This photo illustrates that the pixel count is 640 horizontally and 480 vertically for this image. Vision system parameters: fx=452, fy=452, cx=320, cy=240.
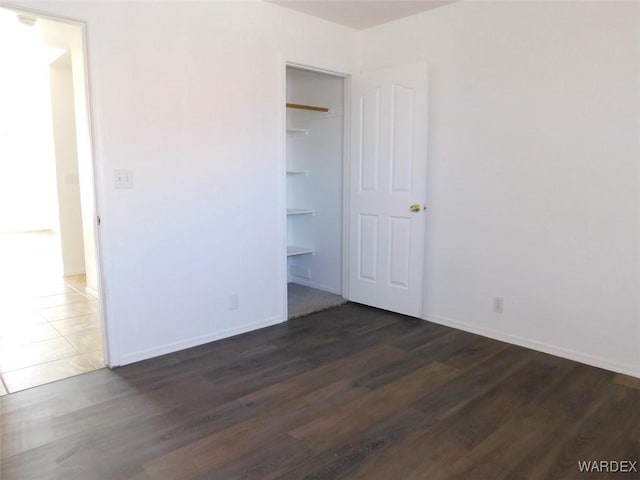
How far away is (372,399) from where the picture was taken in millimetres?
2488

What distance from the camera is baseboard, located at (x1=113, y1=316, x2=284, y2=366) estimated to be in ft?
9.74

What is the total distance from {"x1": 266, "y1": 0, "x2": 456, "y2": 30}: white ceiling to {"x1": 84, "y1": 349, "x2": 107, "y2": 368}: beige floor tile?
2.82 meters

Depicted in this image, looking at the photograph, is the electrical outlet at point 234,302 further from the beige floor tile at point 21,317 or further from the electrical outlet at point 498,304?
the electrical outlet at point 498,304

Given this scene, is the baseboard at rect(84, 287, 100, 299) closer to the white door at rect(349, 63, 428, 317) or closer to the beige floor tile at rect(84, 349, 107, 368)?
the beige floor tile at rect(84, 349, 107, 368)

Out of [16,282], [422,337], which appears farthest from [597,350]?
[16,282]

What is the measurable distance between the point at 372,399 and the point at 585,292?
1584mm

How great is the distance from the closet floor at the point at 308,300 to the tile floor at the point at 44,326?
5.23 ft

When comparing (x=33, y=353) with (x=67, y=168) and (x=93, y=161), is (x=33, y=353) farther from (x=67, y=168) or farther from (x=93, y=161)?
(x=67, y=168)

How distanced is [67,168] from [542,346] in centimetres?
528

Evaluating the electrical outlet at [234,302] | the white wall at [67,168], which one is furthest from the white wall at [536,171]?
the white wall at [67,168]

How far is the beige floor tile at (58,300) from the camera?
14.0 ft

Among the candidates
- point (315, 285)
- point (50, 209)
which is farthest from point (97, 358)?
point (50, 209)

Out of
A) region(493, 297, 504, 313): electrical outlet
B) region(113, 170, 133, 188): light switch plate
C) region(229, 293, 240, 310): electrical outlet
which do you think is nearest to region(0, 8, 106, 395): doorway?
region(113, 170, 133, 188): light switch plate

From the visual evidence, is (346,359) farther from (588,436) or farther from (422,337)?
(588,436)
